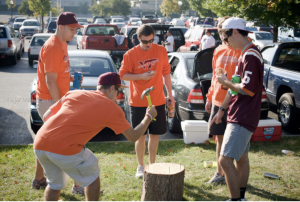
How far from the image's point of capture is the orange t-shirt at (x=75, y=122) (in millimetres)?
3012

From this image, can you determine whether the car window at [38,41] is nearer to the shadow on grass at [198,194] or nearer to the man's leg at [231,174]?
the shadow on grass at [198,194]

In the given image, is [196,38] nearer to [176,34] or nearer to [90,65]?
[176,34]

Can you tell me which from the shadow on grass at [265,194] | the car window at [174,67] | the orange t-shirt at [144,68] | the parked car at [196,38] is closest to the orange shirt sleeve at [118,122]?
the orange t-shirt at [144,68]

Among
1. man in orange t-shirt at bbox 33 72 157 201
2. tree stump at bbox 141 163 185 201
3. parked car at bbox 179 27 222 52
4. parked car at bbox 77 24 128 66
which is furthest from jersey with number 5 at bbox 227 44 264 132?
parked car at bbox 179 27 222 52

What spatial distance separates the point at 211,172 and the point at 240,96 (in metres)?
1.87

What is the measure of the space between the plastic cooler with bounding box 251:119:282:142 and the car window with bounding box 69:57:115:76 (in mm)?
3338

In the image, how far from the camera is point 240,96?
3.50m

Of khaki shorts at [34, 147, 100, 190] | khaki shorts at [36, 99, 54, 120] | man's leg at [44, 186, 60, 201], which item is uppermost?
khaki shorts at [36, 99, 54, 120]

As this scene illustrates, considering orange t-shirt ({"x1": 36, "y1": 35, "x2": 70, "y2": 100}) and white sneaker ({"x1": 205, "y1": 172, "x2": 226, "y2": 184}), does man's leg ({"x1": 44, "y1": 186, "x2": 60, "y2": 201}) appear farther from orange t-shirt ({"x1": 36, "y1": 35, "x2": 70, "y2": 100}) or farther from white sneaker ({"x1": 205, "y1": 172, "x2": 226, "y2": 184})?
white sneaker ({"x1": 205, "y1": 172, "x2": 226, "y2": 184})

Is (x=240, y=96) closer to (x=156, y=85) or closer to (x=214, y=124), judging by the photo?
(x=214, y=124)

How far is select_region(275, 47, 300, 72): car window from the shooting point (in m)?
8.07

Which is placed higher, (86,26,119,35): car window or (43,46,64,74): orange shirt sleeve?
(86,26,119,35): car window

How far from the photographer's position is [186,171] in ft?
16.8

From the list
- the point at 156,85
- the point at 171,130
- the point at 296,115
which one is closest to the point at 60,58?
the point at 156,85
